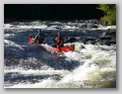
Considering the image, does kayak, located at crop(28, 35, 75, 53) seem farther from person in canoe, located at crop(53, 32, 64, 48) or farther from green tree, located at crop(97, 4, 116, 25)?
green tree, located at crop(97, 4, 116, 25)

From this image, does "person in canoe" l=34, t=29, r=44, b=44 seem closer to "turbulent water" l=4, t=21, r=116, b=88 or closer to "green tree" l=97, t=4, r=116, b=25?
"turbulent water" l=4, t=21, r=116, b=88

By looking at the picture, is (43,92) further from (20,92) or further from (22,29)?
(22,29)

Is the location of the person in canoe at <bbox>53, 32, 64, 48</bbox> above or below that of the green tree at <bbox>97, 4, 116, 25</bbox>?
below

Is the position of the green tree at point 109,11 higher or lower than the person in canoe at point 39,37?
higher

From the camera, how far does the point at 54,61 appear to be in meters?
3.78

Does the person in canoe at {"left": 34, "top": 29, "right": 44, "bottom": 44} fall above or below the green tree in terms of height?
below

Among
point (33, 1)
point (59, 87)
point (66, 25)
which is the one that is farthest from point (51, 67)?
point (33, 1)

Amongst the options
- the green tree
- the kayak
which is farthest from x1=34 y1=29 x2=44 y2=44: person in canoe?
the green tree

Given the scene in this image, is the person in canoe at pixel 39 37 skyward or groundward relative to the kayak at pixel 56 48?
skyward

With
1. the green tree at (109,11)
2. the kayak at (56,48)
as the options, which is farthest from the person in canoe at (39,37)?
the green tree at (109,11)

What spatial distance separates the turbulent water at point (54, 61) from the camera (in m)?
3.75

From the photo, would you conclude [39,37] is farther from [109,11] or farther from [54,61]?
[109,11]

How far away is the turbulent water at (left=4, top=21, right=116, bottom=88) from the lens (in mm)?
3748

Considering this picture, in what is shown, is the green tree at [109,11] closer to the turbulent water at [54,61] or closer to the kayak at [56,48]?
the turbulent water at [54,61]
